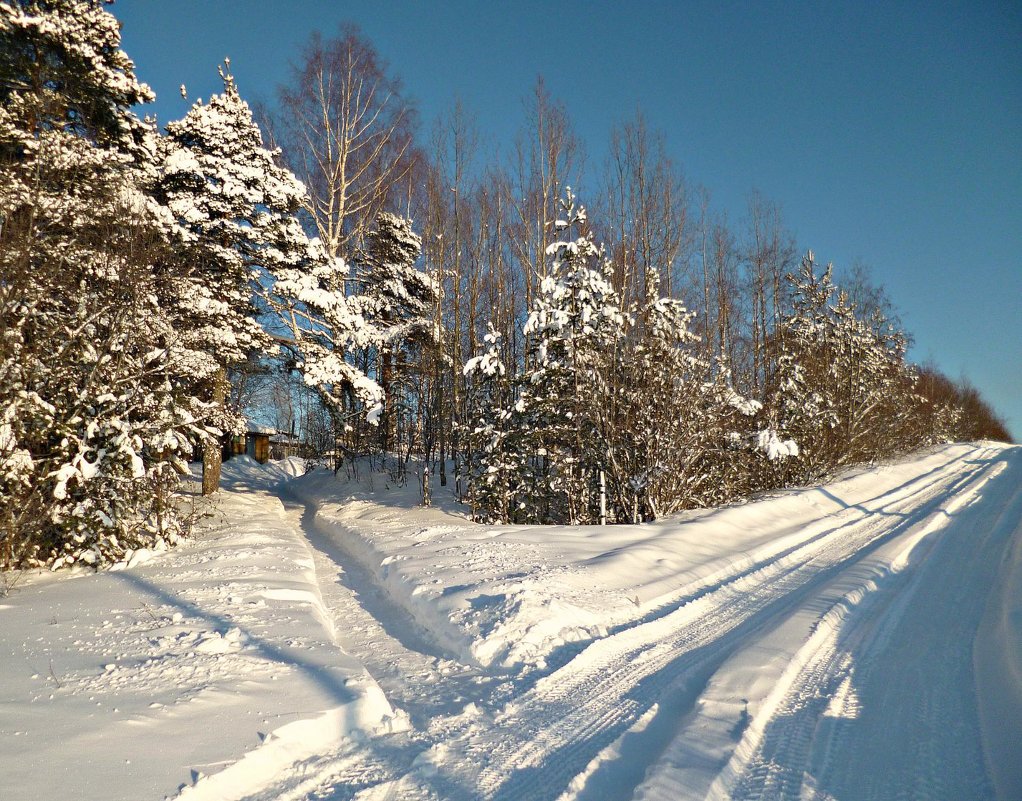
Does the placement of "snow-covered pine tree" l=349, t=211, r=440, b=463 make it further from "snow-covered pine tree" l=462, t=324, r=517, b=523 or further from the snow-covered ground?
the snow-covered ground

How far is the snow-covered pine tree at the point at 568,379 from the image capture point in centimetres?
1166

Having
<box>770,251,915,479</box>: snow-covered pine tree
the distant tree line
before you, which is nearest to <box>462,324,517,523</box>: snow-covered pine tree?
the distant tree line

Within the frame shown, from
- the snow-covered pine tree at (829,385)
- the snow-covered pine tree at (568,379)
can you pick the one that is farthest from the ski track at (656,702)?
the snow-covered pine tree at (829,385)

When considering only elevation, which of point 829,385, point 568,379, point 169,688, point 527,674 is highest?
point 829,385

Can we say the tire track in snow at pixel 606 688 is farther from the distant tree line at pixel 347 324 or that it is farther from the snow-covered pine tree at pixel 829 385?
the snow-covered pine tree at pixel 829 385

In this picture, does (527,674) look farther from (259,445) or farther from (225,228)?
(259,445)

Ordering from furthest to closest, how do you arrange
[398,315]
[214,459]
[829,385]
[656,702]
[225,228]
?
[398,315]
[829,385]
[214,459]
[225,228]
[656,702]

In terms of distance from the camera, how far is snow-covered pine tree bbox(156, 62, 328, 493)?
41.5 feet

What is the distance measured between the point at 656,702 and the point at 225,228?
13.9 m

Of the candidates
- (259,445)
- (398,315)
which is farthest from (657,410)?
(259,445)

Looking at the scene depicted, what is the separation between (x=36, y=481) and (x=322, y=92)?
13.1 meters

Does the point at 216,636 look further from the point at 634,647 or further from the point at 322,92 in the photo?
the point at 322,92

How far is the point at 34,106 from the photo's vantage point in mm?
8734

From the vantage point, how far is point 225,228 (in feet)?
44.0
